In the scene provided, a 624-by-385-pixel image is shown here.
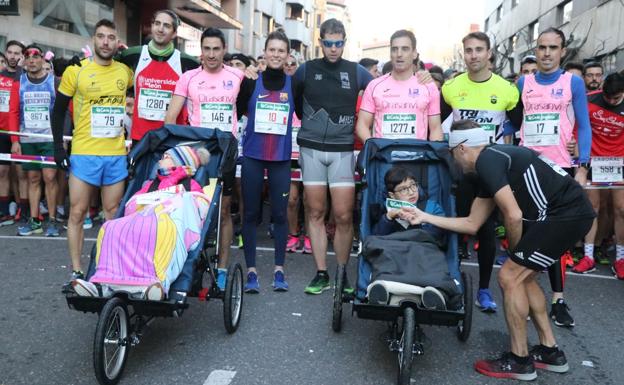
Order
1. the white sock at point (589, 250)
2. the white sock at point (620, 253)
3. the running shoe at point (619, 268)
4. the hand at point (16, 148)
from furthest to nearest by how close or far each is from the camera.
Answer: the hand at point (16, 148)
the white sock at point (589, 250)
the white sock at point (620, 253)
the running shoe at point (619, 268)

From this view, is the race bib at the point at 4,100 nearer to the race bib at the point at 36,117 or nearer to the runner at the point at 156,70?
the race bib at the point at 36,117

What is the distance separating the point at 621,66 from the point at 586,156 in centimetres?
1469

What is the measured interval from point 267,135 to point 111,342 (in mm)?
2188

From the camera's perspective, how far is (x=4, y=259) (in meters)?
5.71

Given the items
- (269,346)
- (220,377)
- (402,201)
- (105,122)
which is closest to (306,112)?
(402,201)

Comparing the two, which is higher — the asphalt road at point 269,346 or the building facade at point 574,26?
the building facade at point 574,26

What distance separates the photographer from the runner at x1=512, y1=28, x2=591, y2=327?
4840mm

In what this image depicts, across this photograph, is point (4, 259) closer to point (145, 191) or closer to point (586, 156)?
point (145, 191)

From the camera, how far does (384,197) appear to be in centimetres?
416

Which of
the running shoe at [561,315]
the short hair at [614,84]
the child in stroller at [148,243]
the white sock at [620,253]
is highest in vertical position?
the short hair at [614,84]

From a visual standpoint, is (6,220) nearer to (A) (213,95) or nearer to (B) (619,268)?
(A) (213,95)

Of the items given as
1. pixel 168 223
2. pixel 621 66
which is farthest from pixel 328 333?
pixel 621 66

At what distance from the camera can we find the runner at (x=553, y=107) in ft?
15.9

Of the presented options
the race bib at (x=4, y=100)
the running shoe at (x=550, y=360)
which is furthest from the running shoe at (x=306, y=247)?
the race bib at (x=4, y=100)
